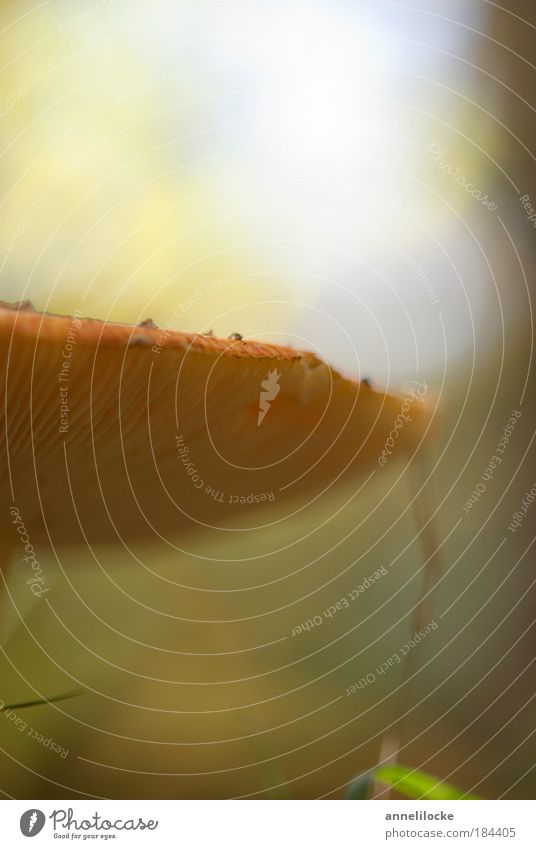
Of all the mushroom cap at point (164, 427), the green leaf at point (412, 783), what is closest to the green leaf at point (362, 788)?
the green leaf at point (412, 783)

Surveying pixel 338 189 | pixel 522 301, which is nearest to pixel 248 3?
pixel 338 189

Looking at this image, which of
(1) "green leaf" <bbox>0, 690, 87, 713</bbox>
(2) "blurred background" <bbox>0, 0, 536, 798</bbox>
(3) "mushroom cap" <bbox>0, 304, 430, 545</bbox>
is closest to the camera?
(3) "mushroom cap" <bbox>0, 304, 430, 545</bbox>

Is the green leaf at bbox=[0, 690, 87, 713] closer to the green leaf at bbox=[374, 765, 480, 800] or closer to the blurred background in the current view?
the blurred background

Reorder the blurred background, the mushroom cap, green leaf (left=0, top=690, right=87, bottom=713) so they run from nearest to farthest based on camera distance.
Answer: the mushroom cap < green leaf (left=0, top=690, right=87, bottom=713) < the blurred background

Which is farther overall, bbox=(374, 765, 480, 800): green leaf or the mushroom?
bbox=(374, 765, 480, 800): green leaf

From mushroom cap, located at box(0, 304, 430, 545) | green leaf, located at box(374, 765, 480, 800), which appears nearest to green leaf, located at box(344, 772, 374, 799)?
green leaf, located at box(374, 765, 480, 800)

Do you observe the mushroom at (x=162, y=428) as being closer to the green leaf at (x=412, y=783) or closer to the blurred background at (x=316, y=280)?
the blurred background at (x=316, y=280)

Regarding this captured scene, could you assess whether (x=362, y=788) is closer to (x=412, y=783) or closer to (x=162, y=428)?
(x=412, y=783)

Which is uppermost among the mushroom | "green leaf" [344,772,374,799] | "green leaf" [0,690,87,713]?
the mushroom
